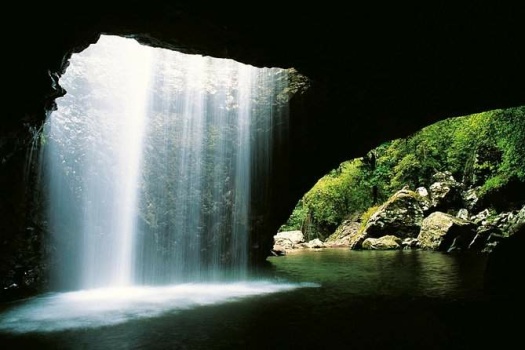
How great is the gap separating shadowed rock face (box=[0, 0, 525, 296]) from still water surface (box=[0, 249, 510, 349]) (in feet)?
12.6

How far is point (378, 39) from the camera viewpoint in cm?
609

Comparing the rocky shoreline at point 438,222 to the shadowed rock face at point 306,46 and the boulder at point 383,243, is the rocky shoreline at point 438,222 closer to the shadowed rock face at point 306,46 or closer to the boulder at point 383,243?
the boulder at point 383,243

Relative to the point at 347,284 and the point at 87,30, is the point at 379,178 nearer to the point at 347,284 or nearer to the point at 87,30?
the point at 347,284

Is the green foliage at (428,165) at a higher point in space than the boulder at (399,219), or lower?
higher

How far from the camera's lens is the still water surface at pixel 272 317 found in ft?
16.4

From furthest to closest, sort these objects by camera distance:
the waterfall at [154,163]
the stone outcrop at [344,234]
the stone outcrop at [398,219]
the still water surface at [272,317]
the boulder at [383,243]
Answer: the stone outcrop at [344,234]
the stone outcrop at [398,219]
the boulder at [383,243]
the waterfall at [154,163]
the still water surface at [272,317]

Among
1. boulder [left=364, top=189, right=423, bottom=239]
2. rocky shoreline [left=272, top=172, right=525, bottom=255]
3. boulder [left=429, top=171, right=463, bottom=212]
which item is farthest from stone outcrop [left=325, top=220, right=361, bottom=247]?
boulder [left=429, top=171, right=463, bottom=212]

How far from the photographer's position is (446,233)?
20.6m

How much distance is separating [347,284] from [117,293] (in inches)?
250

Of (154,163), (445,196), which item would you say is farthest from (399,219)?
(154,163)

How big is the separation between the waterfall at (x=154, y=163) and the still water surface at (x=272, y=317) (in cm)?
227

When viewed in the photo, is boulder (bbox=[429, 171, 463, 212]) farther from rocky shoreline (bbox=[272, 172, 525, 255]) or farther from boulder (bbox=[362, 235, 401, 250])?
boulder (bbox=[362, 235, 401, 250])

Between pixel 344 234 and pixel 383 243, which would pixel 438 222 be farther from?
pixel 344 234

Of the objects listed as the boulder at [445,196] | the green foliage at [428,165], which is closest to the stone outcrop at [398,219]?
the boulder at [445,196]
